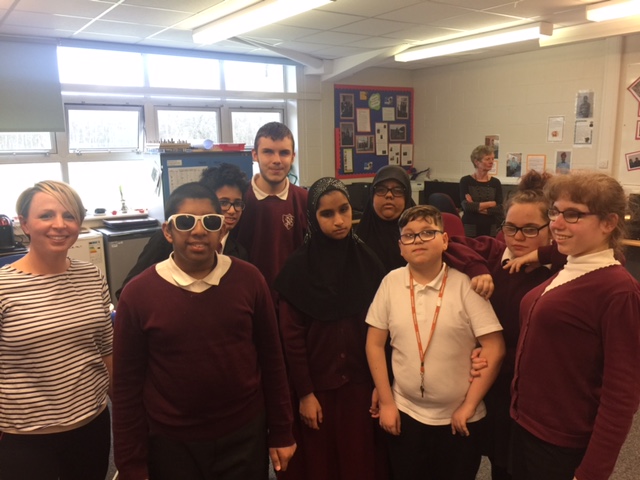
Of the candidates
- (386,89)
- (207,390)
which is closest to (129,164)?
(386,89)

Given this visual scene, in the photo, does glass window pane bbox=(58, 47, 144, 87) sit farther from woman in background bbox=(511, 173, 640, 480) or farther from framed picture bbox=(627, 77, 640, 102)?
framed picture bbox=(627, 77, 640, 102)

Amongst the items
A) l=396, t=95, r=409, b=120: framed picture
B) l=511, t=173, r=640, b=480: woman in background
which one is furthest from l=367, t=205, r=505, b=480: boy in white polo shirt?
l=396, t=95, r=409, b=120: framed picture

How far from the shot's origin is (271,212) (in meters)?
2.28

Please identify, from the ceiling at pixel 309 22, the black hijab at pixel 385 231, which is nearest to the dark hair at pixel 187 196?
the black hijab at pixel 385 231

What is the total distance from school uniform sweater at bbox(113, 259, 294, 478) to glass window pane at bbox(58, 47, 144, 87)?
14.2 feet

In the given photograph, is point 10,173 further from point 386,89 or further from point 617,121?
point 617,121

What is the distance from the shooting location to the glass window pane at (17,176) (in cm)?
483

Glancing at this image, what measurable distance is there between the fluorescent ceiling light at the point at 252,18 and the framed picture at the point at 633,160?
3651mm

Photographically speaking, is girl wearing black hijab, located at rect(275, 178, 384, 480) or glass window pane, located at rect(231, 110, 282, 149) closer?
girl wearing black hijab, located at rect(275, 178, 384, 480)

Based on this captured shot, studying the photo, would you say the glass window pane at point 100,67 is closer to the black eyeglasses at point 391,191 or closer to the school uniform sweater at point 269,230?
the school uniform sweater at point 269,230

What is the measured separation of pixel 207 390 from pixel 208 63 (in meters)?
5.13

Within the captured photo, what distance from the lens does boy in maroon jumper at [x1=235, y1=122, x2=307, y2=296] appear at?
226 centimetres

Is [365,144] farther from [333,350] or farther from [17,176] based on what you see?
[333,350]

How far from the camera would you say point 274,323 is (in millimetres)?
1518
